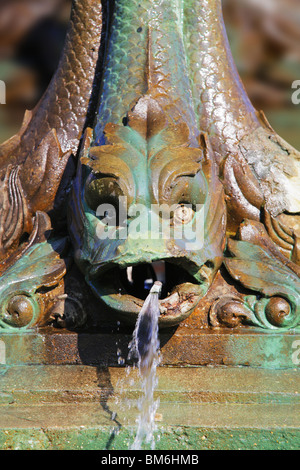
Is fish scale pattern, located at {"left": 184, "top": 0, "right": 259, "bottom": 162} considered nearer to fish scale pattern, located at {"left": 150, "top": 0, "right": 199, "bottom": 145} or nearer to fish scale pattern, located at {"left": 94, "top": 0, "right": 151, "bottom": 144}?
fish scale pattern, located at {"left": 150, "top": 0, "right": 199, "bottom": 145}

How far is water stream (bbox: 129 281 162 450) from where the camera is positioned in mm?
1744

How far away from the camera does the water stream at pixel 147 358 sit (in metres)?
1.74

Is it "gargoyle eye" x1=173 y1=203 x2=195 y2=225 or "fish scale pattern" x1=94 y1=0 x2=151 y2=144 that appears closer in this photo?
"gargoyle eye" x1=173 y1=203 x2=195 y2=225

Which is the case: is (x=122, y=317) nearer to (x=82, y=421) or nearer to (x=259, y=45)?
(x=82, y=421)

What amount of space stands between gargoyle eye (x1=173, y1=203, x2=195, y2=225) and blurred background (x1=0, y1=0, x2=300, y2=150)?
3930mm

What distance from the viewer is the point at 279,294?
206 centimetres

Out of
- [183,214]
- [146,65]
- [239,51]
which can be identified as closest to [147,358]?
[183,214]

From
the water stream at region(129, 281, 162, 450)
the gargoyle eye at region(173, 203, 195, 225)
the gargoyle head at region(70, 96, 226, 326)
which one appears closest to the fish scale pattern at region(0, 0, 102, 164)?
the gargoyle head at region(70, 96, 226, 326)

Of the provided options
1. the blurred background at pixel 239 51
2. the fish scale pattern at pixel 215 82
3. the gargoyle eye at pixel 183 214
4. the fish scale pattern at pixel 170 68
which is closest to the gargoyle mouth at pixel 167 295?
the gargoyle eye at pixel 183 214

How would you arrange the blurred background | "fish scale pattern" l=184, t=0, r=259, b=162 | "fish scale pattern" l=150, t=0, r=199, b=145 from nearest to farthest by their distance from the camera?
"fish scale pattern" l=150, t=0, r=199, b=145 → "fish scale pattern" l=184, t=0, r=259, b=162 → the blurred background

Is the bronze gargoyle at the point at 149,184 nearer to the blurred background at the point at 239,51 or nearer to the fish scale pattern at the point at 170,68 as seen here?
the fish scale pattern at the point at 170,68

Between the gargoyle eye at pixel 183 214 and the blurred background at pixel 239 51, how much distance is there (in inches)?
155

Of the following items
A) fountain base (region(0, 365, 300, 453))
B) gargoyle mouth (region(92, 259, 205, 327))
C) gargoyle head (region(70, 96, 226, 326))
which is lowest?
fountain base (region(0, 365, 300, 453))

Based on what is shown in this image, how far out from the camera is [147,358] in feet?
6.59
